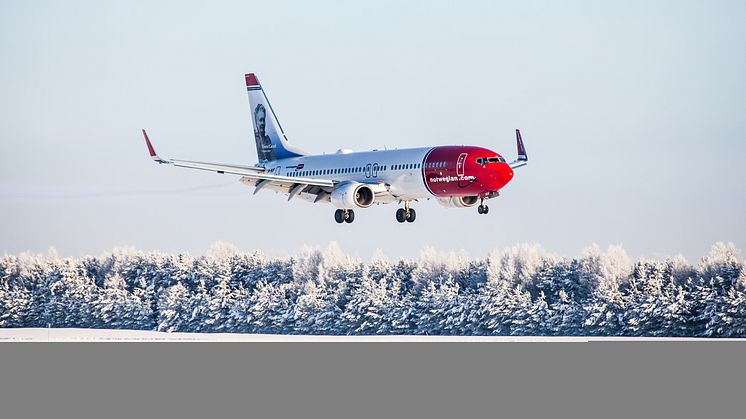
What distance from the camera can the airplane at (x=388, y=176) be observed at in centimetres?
10962

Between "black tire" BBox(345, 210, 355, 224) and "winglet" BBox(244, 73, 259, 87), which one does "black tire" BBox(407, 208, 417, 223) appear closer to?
Result: "black tire" BBox(345, 210, 355, 224)

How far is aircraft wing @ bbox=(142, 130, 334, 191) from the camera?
111938 mm

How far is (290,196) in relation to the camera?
118562 mm

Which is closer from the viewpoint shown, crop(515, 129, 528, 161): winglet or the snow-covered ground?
crop(515, 129, 528, 161): winglet

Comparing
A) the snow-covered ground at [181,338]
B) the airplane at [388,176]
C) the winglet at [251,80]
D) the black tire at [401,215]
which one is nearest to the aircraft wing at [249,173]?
the airplane at [388,176]

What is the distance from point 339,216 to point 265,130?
21292 mm

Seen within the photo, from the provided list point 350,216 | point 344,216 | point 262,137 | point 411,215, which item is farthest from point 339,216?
point 262,137

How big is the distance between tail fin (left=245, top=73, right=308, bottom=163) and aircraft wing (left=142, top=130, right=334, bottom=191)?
8391 millimetres

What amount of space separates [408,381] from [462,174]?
644 inches

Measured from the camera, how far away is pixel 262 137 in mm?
135000

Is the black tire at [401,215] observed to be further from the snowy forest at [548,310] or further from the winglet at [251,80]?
the snowy forest at [548,310]

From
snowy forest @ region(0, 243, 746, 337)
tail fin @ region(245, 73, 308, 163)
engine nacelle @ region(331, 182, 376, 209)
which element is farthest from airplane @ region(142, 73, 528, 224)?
snowy forest @ region(0, 243, 746, 337)

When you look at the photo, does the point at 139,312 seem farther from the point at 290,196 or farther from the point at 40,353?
the point at 290,196

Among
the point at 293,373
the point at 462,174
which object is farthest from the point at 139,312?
the point at 462,174
